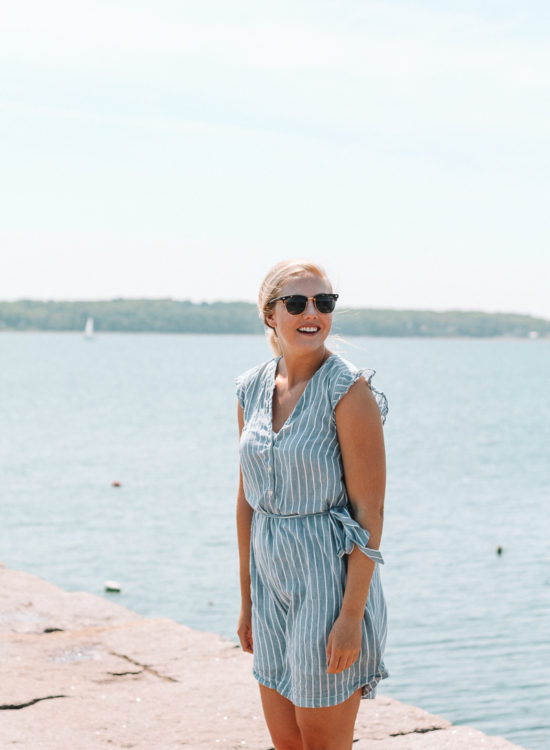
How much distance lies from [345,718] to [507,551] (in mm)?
14268

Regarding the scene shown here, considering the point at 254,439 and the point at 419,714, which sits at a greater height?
the point at 254,439

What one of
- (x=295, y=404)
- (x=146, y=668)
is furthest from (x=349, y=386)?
(x=146, y=668)

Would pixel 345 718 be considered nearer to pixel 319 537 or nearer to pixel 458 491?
pixel 319 537

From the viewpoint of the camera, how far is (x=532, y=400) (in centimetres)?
6812

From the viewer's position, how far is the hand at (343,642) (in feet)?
9.09

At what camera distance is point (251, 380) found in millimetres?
3256

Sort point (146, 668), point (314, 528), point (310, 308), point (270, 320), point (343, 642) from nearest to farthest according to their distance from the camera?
point (343, 642) → point (314, 528) → point (310, 308) → point (270, 320) → point (146, 668)

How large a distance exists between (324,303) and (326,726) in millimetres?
1288

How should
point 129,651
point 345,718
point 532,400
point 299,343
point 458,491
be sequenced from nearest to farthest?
point 345,718
point 299,343
point 129,651
point 458,491
point 532,400

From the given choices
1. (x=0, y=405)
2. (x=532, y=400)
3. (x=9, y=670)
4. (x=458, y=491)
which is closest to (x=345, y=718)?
(x=9, y=670)

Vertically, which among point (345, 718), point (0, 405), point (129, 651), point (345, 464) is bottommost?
point (0, 405)

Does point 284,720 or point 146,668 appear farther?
point 146,668

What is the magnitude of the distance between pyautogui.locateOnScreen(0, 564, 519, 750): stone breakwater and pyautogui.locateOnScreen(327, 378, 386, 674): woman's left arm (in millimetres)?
1730

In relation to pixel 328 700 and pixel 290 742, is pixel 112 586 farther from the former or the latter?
pixel 328 700
